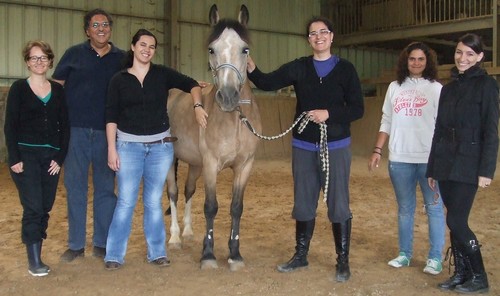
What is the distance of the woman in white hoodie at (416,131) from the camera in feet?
11.8

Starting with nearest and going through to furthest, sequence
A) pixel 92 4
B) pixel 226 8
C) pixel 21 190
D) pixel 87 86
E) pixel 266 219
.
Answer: pixel 21 190, pixel 87 86, pixel 266 219, pixel 92 4, pixel 226 8

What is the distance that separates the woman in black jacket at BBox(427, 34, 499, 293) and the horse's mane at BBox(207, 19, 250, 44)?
4.52ft

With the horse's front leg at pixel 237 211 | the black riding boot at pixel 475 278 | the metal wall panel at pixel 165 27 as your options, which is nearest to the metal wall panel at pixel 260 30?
the metal wall panel at pixel 165 27

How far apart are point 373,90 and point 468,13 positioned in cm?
466

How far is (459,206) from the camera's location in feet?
10.2

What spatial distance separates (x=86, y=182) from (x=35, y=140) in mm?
580

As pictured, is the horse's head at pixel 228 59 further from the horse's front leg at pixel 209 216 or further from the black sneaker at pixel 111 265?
the black sneaker at pixel 111 265

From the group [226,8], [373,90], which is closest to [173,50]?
[226,8]

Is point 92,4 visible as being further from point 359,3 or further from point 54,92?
point 54,92

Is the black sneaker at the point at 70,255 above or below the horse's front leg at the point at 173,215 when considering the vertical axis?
below

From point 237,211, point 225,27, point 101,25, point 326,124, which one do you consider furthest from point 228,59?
point 237,211

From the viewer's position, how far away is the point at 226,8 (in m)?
14.8

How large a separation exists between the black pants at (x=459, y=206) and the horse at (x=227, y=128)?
145cm

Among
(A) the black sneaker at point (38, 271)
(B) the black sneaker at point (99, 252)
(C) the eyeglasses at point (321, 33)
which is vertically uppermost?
(C) the eyeglasses at point (321, 33)
